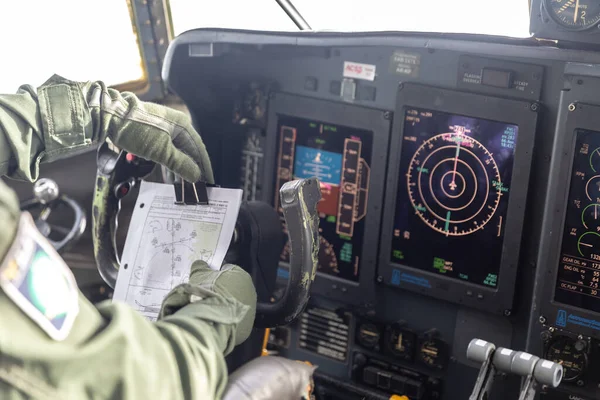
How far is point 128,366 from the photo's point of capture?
1299 mm

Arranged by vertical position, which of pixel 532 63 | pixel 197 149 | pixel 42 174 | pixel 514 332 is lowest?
pixel 514 332

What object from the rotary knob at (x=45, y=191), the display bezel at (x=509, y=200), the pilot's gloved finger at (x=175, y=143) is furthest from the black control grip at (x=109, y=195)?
the display bezel at (x=509, y=200)

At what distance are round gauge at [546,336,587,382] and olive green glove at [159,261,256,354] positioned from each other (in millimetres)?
895

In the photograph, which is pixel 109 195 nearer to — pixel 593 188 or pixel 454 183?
pixel 454 183

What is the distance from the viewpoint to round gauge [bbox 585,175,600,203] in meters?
2.18

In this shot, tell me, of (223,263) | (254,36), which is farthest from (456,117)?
(223,263)

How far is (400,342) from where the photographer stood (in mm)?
2658

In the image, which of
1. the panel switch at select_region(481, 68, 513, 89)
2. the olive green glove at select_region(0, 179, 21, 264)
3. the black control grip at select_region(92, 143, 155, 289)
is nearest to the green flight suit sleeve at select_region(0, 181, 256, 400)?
the olive green glove at select_region(0, 179, 21, 264)

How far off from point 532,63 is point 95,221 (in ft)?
4.46

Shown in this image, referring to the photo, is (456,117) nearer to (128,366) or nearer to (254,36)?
(254,36)

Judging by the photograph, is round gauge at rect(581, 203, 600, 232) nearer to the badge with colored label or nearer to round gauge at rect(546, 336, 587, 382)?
round gauge at rect(546, 336, 587, 382)

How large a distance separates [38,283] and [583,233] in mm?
1535

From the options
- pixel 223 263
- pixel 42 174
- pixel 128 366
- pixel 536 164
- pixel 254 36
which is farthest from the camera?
pixel 42 174

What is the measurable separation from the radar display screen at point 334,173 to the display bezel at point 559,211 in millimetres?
622
